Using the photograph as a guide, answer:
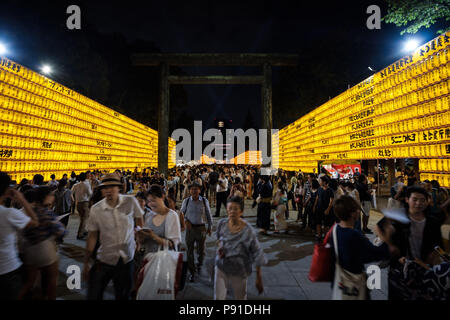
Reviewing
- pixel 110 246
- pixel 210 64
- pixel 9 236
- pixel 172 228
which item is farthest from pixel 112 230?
pixel 210 64

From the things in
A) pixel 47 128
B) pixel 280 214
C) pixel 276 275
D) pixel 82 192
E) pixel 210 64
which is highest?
pixel 210 64

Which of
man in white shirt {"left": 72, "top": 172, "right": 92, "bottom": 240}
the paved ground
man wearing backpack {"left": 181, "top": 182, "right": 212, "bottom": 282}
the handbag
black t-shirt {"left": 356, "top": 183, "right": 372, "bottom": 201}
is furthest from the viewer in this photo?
black t-shirt {"left": 356, "top": 183, "right": 372, "bottom": 201}

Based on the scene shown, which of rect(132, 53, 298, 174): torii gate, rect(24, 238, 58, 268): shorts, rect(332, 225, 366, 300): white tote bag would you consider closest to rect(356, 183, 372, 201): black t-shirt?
rect(332, 225, 366, 300): white tote bag

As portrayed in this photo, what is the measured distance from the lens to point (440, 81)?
6414 mm

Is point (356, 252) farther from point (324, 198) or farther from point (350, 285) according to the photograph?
point (324, 198)

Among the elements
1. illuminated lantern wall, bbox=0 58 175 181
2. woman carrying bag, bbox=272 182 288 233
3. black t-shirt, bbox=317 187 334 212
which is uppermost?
illuminated lantern wall, bbox=0 58 175 181

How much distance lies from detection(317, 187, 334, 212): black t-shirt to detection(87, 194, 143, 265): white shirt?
16.3 ft

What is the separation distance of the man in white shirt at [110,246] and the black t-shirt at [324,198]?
4950 mm

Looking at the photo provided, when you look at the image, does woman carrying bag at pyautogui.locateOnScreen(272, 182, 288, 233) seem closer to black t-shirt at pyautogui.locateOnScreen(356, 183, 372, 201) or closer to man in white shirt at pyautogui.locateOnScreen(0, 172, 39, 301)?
black t-shirt at pyautogui.locateOnScreen(356, 183, 372, 201)

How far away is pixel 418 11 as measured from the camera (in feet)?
27.8

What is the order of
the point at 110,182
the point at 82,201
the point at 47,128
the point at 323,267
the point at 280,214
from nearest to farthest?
the point at 323,267 < the point at 110,182 < the point at 82,201 < the point at 280,214 < the point at 47,128

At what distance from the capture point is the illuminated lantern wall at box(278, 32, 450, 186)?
646 cm

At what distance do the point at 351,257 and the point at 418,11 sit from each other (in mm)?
10729
